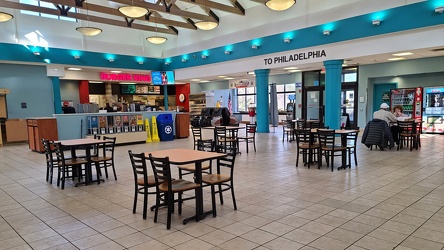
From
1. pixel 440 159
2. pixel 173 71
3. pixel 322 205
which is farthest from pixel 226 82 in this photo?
pixel 322 205

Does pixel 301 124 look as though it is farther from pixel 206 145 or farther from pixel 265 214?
pixel 265 214

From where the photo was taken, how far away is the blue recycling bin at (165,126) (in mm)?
12070

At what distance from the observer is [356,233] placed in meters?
3.23

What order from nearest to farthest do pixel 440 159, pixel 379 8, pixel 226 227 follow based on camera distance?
pixel 226 227 < pixel 440 159 < pixel 379 8

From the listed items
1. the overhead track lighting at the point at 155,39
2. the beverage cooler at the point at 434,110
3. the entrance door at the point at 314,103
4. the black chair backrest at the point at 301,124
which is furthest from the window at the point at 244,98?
the beverage cooler at the point at 434,110

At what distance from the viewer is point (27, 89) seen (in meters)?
12.3

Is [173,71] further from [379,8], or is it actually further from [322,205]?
[322,205]

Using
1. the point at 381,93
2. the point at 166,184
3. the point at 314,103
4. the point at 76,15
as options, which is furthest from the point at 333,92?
the point at 76,15

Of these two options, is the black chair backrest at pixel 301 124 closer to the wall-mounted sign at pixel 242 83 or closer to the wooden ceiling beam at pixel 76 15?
the wall-mounted sign at pixel 242 83

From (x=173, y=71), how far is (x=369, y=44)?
34.9 feet

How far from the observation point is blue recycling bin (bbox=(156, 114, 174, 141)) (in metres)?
12.1

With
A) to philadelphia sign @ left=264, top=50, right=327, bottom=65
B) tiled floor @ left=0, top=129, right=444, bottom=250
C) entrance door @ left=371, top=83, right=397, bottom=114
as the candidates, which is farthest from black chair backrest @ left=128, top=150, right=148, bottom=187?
entrance door @ left=371, top=83, right=397, bottom=114

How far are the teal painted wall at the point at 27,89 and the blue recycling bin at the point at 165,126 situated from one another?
506 centimetres

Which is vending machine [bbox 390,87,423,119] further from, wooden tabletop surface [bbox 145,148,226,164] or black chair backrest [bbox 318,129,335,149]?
wooden tabletop surface [bbox 145,148,226,164]
